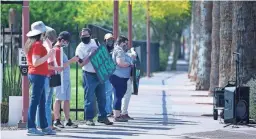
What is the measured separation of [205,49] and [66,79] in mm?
16674

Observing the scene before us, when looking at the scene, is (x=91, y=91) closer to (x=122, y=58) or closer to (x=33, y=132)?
(x=122, y=58)

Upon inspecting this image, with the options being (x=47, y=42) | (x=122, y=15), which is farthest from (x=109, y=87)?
(x=122, y=15)

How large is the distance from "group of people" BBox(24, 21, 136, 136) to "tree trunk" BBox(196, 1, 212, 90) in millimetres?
12677

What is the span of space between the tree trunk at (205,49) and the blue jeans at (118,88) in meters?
13.9

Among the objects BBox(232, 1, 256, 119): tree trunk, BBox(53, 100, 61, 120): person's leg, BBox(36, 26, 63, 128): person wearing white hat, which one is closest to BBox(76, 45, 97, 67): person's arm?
BBox(53, 100, 61, 120): person's leg

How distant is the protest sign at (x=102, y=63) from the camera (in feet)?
56.1

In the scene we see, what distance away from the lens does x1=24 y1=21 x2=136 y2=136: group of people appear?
15.2 meters

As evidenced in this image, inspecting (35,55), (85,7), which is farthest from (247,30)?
(85,7)

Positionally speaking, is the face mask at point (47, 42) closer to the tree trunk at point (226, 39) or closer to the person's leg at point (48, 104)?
the person's leg at point (48, 104)

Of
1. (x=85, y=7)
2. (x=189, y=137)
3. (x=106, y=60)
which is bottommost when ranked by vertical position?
(x=189, y=137)

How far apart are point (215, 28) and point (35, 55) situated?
1367 centimetres

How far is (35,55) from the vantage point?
15.0 meters

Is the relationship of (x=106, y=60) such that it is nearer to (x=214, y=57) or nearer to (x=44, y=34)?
(x=44, y=34)

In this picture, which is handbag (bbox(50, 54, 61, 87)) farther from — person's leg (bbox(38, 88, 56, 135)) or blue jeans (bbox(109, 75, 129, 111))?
blue jeans (bbox(109, 75, 129, 111))
